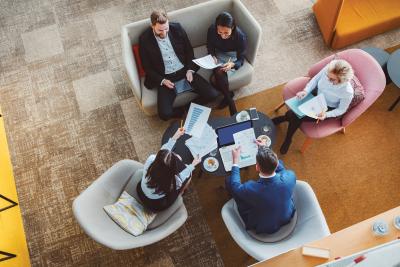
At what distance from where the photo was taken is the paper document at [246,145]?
322 cm

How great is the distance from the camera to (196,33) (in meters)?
3.96

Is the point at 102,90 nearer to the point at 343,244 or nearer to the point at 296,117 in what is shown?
the point at 296,117

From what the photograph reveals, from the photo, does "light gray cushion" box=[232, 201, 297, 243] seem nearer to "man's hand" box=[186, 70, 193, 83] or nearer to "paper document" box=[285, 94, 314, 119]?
"paper document" box=[285, 94, 314, 119]

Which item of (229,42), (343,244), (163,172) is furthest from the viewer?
(229,42)

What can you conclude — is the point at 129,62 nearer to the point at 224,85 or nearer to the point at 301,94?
the point at 224,85

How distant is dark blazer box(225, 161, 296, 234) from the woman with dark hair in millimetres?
397

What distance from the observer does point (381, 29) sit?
14.3ft

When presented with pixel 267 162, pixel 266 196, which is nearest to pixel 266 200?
pixel 266 196

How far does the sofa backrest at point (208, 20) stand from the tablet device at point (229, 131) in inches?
35.7

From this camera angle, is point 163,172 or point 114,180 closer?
point 163,172

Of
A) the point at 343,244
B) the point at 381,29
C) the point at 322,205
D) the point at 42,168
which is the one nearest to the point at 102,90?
the point at 42,168

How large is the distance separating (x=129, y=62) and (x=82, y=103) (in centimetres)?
101

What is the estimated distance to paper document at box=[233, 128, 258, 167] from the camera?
127 inches

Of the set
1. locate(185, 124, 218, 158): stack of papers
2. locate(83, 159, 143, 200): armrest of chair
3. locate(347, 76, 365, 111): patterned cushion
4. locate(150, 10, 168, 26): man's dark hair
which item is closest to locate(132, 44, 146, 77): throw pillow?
locate(150, 10, 168, 26): man's dark hair
